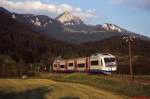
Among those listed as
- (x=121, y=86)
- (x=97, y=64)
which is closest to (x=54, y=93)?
(x=121, y=86)

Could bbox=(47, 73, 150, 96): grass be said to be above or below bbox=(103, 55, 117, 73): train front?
below

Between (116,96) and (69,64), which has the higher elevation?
(69,64)

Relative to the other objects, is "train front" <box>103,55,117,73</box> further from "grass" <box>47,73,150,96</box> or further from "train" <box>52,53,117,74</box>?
"grass" <box>47,73,150,96</box>

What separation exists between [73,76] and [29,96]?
106 ft

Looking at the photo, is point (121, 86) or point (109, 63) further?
point (109, 63)

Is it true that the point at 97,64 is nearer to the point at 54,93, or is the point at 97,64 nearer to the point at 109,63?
the point at 109,63

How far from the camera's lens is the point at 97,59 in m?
77.5

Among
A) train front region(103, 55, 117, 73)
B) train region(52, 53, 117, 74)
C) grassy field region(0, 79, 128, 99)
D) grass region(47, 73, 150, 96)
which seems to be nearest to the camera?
grassy field region(0, 79, 128, 99)

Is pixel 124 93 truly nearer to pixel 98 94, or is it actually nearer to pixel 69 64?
pixel 98 94

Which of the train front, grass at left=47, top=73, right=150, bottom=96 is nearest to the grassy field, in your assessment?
grass at left=47, top=73, right=150, bottom=96

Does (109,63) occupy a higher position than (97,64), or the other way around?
Answer: (109,63)

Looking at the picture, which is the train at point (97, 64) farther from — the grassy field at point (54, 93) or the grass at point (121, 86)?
the grassy field at point (54, 93)

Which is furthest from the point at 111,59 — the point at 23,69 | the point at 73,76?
the point at 23,69

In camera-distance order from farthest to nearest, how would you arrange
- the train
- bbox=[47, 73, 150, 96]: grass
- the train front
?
1. the train
2. the train front
3. bbox=[47, 73, 150, 96]: grass
